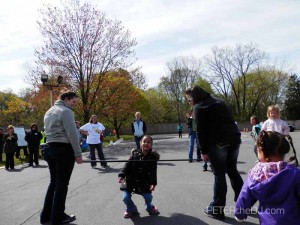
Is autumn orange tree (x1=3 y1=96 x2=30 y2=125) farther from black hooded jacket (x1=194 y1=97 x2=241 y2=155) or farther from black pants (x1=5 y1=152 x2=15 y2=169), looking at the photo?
black hooded jacket (x1=194 y1=97 x2=241 y2=155)

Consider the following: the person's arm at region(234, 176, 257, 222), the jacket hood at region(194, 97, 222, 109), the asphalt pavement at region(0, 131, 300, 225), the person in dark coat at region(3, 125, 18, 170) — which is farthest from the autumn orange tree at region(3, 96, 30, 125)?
the person's arm at region(234, 176, 257, 222)

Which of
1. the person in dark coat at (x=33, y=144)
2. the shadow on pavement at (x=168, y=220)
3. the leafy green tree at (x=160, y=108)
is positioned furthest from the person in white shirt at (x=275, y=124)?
the leafy green tree at (x=160, y=108)

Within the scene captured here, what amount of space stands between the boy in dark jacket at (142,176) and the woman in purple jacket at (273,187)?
2516 mm

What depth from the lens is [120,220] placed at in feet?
16.4

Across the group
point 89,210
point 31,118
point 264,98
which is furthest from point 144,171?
point 264,98

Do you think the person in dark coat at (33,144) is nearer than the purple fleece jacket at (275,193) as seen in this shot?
No

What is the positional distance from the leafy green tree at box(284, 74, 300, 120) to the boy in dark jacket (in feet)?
222

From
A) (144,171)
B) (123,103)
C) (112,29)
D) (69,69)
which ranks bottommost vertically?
(144,171)

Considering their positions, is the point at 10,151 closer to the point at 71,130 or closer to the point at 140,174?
the point at 140,174

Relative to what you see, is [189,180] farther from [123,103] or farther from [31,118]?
[31,118]

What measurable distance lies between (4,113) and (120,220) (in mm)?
59733

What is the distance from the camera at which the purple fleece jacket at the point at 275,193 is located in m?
2.75

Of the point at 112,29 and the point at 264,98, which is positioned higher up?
the point at 112,29

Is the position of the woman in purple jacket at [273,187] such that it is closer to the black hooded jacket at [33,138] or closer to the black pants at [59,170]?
the black pants at [59,170]
